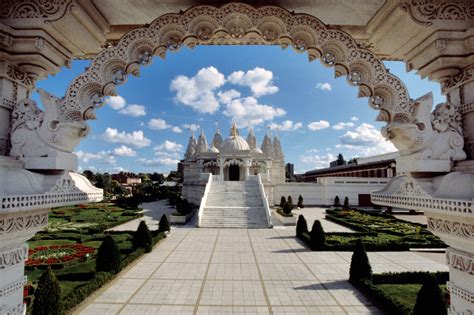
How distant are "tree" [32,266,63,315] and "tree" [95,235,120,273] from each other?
313 cm

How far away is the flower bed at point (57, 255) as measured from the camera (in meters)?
9.86

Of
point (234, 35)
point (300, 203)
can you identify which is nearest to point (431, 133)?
point (234, 35)

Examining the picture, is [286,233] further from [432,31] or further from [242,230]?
[432,31]

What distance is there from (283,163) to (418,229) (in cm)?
2275

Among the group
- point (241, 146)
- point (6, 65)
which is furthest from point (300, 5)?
point (241, 146)

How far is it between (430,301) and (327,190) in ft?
95.6

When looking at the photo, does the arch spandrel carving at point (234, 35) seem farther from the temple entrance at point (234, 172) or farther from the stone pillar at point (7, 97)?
the temple entrance at point (234, 172)

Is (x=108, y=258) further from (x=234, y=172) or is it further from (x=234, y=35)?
(x=234, y=172)

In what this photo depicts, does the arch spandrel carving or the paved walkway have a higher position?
the arch spandrel carving

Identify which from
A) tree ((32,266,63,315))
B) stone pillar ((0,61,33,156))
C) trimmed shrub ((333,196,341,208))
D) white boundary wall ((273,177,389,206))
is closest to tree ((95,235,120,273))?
tree ((32,266,63,315))

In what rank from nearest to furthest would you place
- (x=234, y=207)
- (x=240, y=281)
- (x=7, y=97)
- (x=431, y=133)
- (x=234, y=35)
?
(x=431, y=133) → (x=7, y=97) → (x=234, y=35) → (x=240, y=281) → (x=234, y=207)

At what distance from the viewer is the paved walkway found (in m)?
7.07

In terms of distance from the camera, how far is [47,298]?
5590mm

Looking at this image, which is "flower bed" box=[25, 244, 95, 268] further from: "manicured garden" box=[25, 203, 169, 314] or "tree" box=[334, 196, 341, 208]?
"tree" box=[334, 196, 341, 208]
